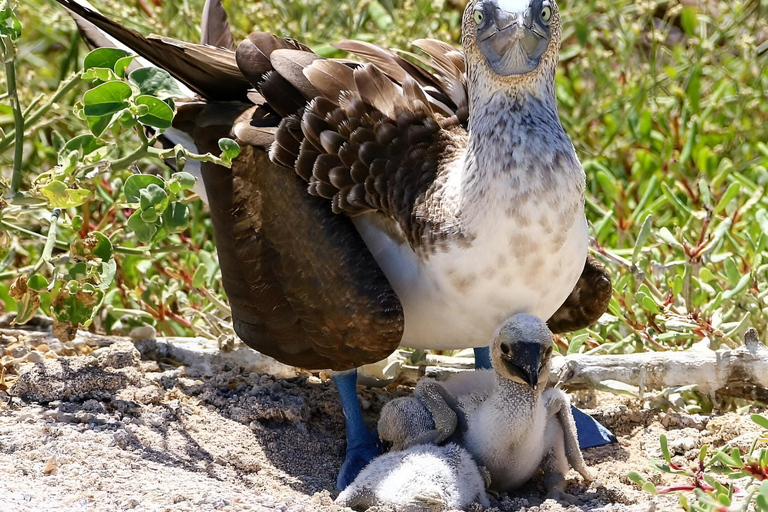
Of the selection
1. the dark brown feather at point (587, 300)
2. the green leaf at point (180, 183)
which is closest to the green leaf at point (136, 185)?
the green leaf at point (180, 183)

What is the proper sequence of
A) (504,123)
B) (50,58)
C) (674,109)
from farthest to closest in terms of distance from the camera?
(50,58), (674,109), (504,123)

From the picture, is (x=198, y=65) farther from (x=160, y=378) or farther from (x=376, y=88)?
(x=160, y=378)

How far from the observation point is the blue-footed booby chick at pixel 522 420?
4.21m

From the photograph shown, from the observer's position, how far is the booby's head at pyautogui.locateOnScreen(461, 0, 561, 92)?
418cm

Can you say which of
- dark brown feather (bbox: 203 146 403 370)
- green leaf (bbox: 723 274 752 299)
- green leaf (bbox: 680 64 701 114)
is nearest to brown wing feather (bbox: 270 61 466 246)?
dark brown feather (bbox: 203 146 403 370)

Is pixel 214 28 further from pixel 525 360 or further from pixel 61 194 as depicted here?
pixel 525 360

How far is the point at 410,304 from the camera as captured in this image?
457 centimetres

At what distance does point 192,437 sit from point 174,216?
1.00m

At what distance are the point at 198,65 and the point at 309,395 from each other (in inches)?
66.8

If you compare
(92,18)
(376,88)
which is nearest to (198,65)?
(92,18)

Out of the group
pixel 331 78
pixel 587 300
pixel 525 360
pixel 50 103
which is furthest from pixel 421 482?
pixel 50 103

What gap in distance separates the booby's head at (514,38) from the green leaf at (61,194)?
1.70 meters

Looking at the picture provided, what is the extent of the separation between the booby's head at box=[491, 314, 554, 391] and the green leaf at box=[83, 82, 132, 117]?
1.76 metres

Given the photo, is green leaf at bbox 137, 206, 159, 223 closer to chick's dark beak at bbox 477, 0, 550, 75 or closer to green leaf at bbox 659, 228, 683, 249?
chick's dark beak at bbox 477, 0, 550, 75
